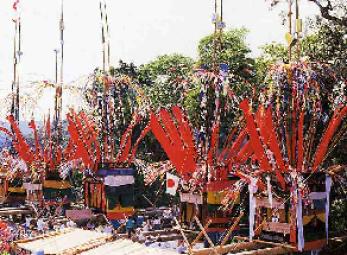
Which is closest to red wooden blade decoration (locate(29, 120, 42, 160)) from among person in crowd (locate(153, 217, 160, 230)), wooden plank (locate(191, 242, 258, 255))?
person in crowd (locate(153, 217, 160, 230))

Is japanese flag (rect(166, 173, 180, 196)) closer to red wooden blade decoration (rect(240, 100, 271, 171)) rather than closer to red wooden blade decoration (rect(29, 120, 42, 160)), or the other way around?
red wooden blade decoration (rect(240, 100, 271, 171))

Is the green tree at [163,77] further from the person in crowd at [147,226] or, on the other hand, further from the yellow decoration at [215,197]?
the yellow decoration at [215,197]

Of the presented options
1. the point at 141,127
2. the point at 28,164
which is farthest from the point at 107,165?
the point at 141,127

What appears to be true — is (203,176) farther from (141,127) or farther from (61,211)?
(141,127)

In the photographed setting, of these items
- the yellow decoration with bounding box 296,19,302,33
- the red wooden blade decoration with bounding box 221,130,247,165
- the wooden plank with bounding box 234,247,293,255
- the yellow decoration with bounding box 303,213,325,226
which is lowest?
the wooden plank with bounding box 234,247,293,255

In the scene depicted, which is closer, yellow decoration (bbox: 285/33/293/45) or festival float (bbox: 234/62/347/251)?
festival float (bbox: 234/62/347/251)

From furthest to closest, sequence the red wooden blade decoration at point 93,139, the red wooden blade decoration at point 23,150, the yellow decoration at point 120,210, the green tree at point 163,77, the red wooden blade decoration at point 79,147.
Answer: the green tree at point 163,77 < the red wooden blade decoration at point 23,150 < the red wooden blade decoration at point 79,147 < the red wooden blade decoration at point 93,139 < the yellow decoration at point 120,210

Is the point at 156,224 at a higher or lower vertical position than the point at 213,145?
lower

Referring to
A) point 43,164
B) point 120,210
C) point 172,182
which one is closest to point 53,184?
point 43,164

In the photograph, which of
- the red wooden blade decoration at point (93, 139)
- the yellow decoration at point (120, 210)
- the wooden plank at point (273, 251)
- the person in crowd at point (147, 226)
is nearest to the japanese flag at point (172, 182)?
the person in crowd at point (147, 226)

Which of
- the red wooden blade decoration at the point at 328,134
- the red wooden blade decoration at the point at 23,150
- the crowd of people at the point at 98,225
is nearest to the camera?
the red wooden blade decoration at the point at 328,134

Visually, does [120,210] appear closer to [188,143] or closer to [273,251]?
[188,143]

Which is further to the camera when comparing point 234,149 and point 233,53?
point 233,53

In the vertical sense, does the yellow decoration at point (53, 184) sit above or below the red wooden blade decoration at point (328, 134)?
below
